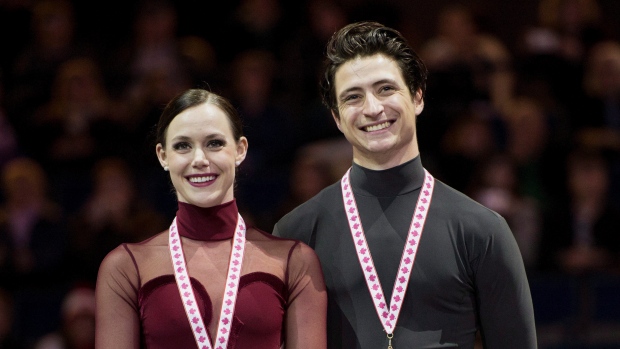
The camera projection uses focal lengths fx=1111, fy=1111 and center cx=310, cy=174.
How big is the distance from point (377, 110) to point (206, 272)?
2.43 feet

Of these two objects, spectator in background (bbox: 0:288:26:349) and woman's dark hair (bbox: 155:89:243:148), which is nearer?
woman's dark hair (bbox: 155:89:243:148)

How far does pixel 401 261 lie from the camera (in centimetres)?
353

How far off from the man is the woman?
0.18 meters

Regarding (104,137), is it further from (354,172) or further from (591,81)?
(354,172)

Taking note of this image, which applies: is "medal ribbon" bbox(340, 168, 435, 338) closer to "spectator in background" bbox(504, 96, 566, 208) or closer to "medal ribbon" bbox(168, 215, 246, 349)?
"medal ribbon" bbox(168, 215, 246, 349)

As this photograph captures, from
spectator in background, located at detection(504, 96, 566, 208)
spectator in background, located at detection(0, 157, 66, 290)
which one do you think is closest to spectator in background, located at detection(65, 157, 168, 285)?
spectator in background, located at detection(0, 157, 66, 290)

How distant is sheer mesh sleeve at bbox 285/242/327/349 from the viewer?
3.34m

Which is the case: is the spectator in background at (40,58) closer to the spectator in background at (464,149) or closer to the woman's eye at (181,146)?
the spectator in background at (464,149)

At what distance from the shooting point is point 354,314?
355 cm

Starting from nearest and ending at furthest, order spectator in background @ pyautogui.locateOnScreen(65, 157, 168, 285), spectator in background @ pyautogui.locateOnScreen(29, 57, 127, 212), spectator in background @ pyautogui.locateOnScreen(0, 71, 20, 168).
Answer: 1. spectator in background @ pyautogui.locateOnScreen(65, 157, 168, 285)
2. spectator in background @ pyautogui.locateOnScreen(29, 57, 127, 212)
3. spectator in background @ pyautogui.locateOnScreen(0, 71, 20, 168)

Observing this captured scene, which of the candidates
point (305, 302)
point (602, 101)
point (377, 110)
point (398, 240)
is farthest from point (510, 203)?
point (305, 302)

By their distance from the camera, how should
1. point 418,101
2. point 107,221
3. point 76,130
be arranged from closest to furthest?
point 418,101
point 107,221
point 76,130

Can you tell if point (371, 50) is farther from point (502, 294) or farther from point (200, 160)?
point (502, 294)

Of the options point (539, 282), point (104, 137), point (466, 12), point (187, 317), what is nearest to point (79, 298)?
point (104, 137)
